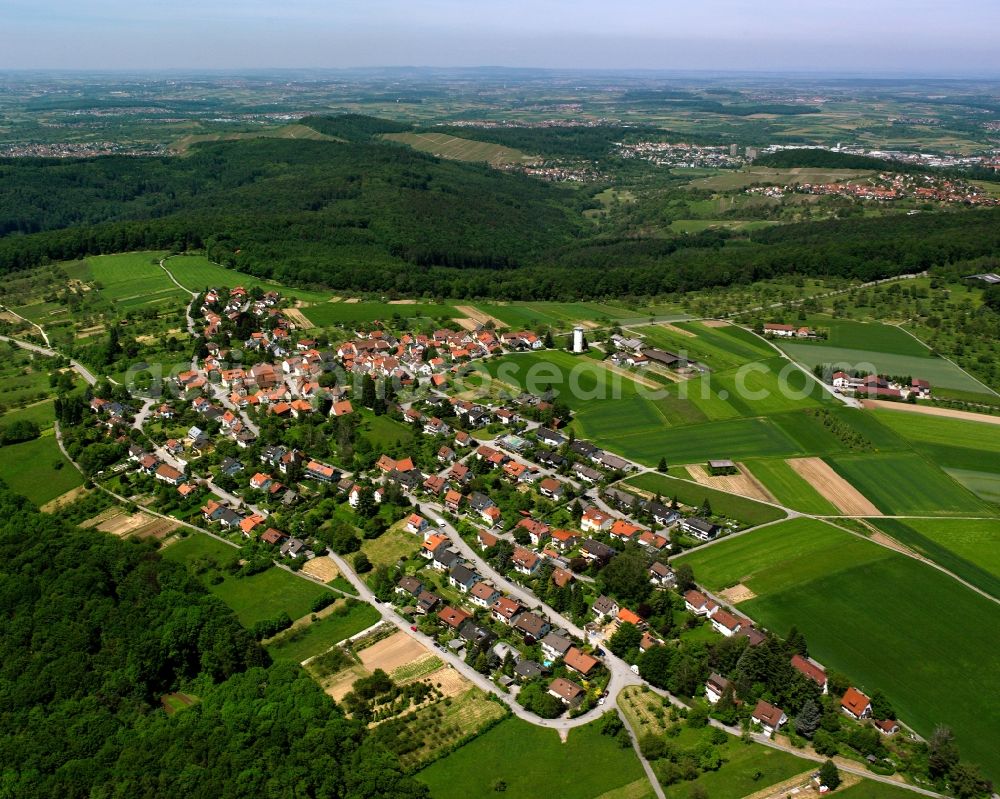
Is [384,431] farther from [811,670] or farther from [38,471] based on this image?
[811,670]


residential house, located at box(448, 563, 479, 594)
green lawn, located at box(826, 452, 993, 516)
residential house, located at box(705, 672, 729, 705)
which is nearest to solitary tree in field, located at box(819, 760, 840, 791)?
residential house, located at box(705, 672, 729, 705)

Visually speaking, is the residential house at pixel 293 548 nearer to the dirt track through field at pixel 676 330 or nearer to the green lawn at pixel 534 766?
the green lawn at pixel 534 766

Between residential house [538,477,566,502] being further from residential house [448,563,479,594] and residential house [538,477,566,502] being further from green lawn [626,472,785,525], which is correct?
residential house [448,563,479,594]

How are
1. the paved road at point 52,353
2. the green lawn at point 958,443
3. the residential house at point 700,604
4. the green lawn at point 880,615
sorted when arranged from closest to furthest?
the green lawn at point 880,615
the residential house at point 700,604
the green lawn at point 958,443
the paved road at point 52,353

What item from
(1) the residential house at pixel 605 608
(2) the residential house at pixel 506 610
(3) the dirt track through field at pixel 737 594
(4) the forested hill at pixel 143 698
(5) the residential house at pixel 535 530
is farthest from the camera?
(5) the residential house at pixel 535 530

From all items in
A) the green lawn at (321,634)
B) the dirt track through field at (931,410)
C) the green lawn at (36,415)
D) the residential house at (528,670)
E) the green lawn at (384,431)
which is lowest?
the green lawn at (321,634)

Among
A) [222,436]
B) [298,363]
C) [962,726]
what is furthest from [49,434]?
[962,726]

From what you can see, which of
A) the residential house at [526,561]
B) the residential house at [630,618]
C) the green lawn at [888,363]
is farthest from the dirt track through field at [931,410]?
the residential house at [526,561]
